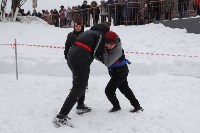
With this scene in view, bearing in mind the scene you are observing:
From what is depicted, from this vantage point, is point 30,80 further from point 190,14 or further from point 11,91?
point 190,14

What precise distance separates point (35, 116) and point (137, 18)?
39.3ft

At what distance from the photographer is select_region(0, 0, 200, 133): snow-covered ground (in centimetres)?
603

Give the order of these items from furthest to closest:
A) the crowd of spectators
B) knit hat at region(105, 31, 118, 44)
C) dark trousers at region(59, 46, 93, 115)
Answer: the crowd of spectators → knit hat at region(105, 31, 118, 44) → dark trousers at region(59, 46, 93, 115)

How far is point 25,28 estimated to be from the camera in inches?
688

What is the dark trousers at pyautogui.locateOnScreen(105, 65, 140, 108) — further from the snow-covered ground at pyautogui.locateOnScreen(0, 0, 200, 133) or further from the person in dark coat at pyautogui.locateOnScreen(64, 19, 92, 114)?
the person in dark coat at pyautogui.locateOnScreen(64, 19, 92, 114)

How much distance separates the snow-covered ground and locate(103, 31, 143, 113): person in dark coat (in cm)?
27

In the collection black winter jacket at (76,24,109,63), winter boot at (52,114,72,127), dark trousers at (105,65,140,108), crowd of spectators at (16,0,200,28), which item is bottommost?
winter boot at (52,114,72,127)

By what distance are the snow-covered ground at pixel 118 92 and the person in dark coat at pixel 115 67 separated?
0.27m

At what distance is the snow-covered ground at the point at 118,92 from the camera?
6031mm

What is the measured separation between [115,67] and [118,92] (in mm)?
1840

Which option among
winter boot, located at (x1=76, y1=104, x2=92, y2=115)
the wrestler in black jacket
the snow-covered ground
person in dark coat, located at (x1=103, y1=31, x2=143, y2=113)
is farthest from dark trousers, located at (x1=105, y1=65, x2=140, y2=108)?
the wrestler in black jacket

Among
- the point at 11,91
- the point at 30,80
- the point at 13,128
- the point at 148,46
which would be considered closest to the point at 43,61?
the point at 30,80

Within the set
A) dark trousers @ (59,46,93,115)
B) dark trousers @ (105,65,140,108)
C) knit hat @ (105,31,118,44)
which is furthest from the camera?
dark trousers @ (105,65,140,108)

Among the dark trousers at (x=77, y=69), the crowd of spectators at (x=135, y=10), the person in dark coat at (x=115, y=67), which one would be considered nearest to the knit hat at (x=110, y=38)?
the person in dark coat at (x=115, y=67)
